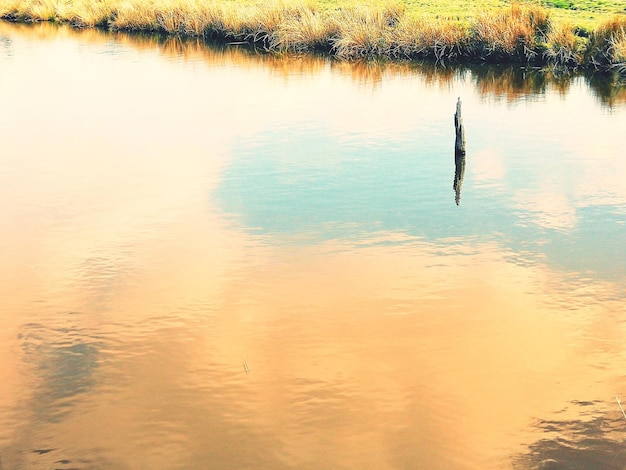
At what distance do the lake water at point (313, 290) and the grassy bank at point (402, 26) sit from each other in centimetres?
395

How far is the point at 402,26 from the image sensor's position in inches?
768

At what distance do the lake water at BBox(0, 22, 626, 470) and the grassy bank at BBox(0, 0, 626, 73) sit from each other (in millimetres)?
3945

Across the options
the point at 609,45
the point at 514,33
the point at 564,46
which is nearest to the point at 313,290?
the point at 609,45

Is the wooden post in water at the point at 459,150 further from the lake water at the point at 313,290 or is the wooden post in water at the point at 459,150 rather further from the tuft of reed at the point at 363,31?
the tuft of reed at the point at 363,31

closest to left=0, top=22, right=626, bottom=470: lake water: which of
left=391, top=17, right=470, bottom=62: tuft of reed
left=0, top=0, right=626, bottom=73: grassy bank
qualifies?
left=0, top=0, right=626, bottom=73: grassy bank

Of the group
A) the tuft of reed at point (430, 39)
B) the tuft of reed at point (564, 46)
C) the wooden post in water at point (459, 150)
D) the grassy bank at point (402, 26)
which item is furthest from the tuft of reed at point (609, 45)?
the wooden post in water at point (459, 150)

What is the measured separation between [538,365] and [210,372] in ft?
7.96

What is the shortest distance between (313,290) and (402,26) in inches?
536

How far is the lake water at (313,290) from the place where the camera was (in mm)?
5258

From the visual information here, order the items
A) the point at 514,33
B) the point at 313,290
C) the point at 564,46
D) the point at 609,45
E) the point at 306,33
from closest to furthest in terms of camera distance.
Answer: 1. the point at 313,290
2. the point at 609,45
3. the point at 564,46
4. the point at 514,33
5. the point at 306,33

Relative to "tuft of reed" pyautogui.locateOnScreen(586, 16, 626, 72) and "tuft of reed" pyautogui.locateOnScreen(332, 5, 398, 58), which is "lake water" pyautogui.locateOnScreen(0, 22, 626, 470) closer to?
"tuft of reed" pyautogui.locateOnScreen(586, 16, 626, 72)

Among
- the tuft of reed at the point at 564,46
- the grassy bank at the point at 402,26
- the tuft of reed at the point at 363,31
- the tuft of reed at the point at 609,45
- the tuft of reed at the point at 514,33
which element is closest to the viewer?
the tuft of reed at the point at 609,45

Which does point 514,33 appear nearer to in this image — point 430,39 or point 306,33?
point 430,39

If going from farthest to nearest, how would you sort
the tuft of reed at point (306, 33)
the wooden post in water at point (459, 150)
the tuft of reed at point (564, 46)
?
the tuft of reed at point (306, 33)
the tuft of reed at point (564, 46)
the wooden post in water at point (459, 150)
